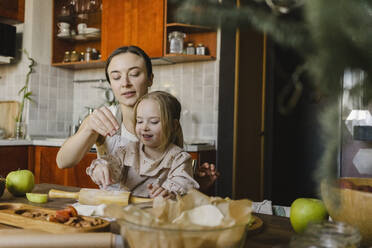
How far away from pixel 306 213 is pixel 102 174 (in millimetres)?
638

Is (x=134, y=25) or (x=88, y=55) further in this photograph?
(x=88, y=55)

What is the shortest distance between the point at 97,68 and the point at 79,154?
96.3 inches

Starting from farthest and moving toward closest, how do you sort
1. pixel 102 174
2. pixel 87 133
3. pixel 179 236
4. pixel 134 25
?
pixel 134 25 < pixel 87 133 < pixel 102 174 < pixel 179 236

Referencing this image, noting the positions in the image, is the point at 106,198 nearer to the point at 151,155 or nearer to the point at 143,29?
the point at 151,155

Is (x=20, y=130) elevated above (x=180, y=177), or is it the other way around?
(x=20, y=130)

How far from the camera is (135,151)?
4.63 feet

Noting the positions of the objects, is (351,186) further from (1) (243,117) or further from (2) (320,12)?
(1) (243,117)

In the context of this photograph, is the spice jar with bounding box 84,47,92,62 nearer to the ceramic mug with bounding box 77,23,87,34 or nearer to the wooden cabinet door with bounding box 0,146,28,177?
the ceramic mug with bounding box 77,23,87,34

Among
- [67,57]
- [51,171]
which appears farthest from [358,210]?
[67,57]

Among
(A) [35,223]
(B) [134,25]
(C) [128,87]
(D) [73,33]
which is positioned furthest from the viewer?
(D) [73,33]

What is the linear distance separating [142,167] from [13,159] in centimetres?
204

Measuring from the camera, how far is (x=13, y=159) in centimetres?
298

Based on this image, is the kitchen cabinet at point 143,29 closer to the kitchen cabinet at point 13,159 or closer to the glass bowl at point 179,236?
the kitchen cabinet at point 13,159

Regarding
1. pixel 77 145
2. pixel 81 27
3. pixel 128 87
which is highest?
pixel 81 27
